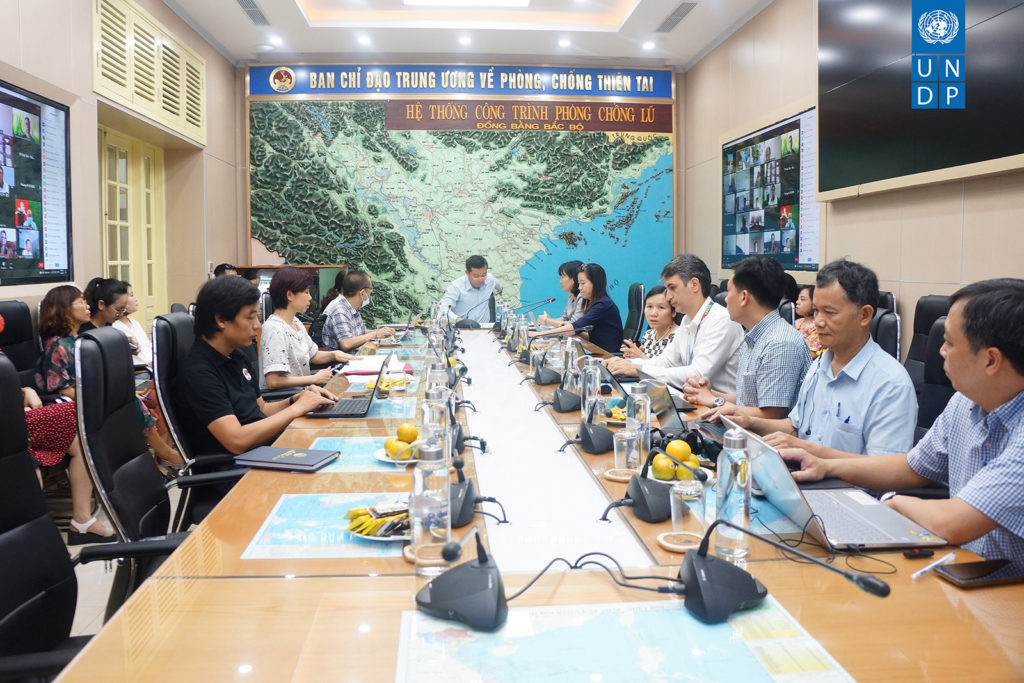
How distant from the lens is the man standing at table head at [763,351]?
9.26 feet

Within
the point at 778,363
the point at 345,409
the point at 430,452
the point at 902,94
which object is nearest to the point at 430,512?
the point at 430,452

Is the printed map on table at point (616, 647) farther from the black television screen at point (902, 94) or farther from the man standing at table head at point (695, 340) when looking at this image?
the black television screen at point (902, 94)

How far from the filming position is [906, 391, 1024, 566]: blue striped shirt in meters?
1.44

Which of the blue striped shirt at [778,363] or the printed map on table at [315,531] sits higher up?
the blue striped shirt at [778,363]

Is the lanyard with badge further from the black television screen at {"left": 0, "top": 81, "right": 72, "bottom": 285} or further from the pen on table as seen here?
the black television screen at {"left": 0, "top": 81, "right": 72, "bottom": 285}

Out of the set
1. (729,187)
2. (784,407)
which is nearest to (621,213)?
(729,187)

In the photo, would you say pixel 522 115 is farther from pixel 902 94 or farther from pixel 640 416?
pixel 640 416

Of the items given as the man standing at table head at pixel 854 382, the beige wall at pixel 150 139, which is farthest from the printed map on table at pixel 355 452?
the beige wall at pixel 150 139

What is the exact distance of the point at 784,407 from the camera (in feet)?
9.30

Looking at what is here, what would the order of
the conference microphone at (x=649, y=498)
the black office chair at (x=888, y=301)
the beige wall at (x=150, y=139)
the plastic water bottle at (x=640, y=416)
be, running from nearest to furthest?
the conference microphone at (x=649, y=498) < the plastic water bottle at (x=640, y=416) < the beige wall at (x=150, y=139) < the black office chair at (x=888, y=301)

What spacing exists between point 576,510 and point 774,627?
623 mm

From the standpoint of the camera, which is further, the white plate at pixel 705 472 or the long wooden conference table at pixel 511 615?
the white plate at pixel 705 472

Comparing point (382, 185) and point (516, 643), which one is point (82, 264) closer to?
point (382, 185)

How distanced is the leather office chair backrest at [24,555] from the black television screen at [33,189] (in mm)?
3015
